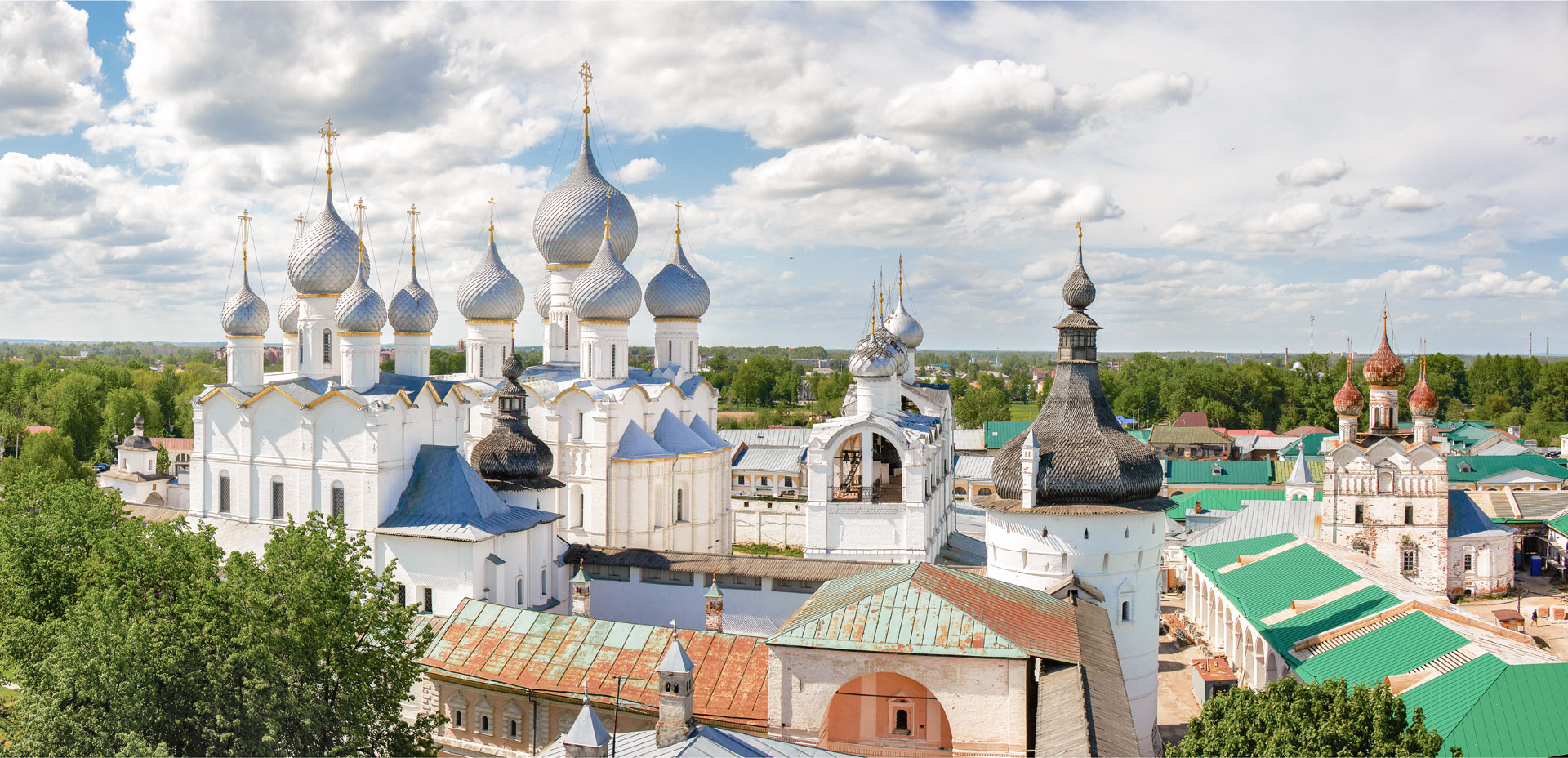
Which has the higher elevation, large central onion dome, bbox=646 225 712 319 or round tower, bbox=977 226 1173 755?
large central onion dome, bbox=646 225 712 319

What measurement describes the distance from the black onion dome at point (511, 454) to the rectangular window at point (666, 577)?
3.34m

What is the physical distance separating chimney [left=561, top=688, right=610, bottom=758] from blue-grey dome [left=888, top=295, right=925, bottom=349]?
91.8 ft

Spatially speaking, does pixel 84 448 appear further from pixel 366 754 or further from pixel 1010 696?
pixel 1010 696

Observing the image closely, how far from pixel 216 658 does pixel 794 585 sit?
42.6 ft

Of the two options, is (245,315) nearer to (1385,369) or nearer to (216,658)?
(216,658)

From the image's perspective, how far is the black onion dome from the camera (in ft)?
81.1

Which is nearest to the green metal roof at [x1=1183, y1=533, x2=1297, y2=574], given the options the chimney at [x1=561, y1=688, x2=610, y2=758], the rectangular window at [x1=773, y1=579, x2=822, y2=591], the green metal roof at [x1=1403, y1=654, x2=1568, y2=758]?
the green metal roof at [x1=1403, y1=654, x2=1568, y2=758]

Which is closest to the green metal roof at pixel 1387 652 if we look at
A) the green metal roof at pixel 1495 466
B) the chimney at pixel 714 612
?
the chimney at pixel 714 612

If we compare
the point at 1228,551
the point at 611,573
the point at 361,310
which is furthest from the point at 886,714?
the point at 1228,551

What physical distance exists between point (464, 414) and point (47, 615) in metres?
11.1

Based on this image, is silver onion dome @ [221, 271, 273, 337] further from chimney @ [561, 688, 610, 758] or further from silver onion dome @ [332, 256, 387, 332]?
chimney @ [561, 688, 610, 758]

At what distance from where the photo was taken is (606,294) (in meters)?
30.3

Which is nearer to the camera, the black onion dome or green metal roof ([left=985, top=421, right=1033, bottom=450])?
the black onion dome

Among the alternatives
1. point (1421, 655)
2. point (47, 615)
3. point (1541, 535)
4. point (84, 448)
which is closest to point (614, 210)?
point (47, 615)
